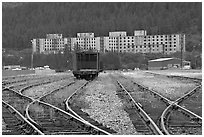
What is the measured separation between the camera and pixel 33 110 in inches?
458

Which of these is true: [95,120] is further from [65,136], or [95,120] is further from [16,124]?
[65,136]

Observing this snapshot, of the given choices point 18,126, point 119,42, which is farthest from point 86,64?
point 119,42

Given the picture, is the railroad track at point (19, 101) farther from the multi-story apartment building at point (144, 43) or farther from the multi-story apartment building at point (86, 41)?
the multi-story apartment building at point (144, 43)

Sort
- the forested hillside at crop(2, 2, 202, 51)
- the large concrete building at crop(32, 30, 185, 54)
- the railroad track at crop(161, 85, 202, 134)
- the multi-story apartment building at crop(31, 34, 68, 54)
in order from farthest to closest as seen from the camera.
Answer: the large concrete building at crop(32, 30, 185, 54)
the multi-story apartment building at crop(31, 34, 68, 54)
the forested hillside at crop(2, 2, 202, 51)
the railroad track at crop(161, 85, 202, 134)

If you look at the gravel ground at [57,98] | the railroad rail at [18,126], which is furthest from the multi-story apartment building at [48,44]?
the railroad rail at [18,126]

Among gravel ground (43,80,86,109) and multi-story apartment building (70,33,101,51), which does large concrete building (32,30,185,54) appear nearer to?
multi-story apartment building (70,33,101,51)

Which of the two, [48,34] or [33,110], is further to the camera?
[48,34]

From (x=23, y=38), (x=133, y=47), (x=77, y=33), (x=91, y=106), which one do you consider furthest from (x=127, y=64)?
(x=91, y=106)

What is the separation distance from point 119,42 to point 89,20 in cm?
2923

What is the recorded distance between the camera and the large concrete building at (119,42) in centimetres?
7389

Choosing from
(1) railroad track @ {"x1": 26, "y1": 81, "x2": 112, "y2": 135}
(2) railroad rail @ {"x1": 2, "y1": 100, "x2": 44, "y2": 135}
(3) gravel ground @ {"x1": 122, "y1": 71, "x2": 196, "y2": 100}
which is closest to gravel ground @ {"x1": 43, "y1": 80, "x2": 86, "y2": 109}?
(1) railroad track @ {"x1": 26, "y1": 81, "x2": 112, "y2": 135}

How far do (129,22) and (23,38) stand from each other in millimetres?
55360

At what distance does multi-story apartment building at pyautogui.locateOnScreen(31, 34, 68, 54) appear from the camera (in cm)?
7120

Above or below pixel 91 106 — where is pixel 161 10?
above
